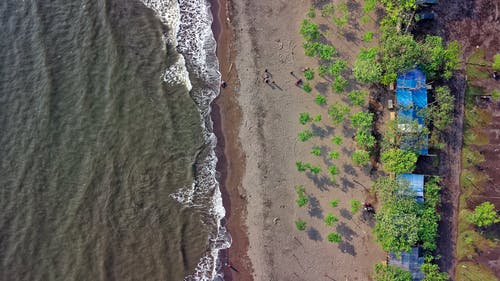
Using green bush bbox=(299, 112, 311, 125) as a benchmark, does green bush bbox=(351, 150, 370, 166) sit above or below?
below

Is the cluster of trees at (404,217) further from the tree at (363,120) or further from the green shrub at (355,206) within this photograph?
the tree at (363,120)

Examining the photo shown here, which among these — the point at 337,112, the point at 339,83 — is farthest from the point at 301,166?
the point at 339,83

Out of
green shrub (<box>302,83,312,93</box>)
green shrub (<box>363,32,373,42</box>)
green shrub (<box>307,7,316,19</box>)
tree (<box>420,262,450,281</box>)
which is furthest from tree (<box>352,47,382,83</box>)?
tree (<box>420,262,450,281</box>)

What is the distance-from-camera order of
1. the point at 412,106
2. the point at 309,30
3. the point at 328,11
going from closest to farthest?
the point at 412,106, the point at 309,30, the point at 328,11

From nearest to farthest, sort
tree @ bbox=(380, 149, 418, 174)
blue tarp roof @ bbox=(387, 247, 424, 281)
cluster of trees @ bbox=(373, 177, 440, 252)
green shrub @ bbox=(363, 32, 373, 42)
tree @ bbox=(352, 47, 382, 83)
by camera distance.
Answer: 1. cluster of trees @ bbox=(373, 177, 440, 252)
2. tree @ bbox=(380, 149, 418, 174)
3. blue tarp roof @ bbox=(387, 247, 424, 281)
4. tree @ bbox=(352, 47, 382, 83)
5. green shrub @ bbox=(363, 32, 373, 42)

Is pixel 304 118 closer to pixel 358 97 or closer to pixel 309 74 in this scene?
pixel 309 74

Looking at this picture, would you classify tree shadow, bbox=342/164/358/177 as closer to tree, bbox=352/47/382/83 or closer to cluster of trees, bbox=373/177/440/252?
cluster of trees, bbox=373/177/440/252

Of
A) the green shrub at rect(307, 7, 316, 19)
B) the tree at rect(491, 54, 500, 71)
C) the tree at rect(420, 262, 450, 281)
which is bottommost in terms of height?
the tree at rect(420, 262, 450, 281)
